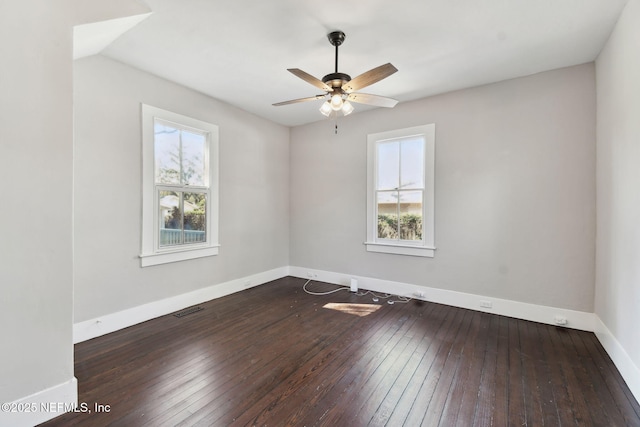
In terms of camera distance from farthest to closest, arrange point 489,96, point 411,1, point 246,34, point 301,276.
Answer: point 301,276 → point 489,96 → point 246,34 → point 411,1

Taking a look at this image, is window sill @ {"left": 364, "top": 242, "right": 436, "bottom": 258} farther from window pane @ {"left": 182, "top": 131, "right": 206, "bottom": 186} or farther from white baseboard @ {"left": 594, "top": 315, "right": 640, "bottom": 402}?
window pane @ {"left": 182, "top": 131, "right": 206, "bottom": 186}

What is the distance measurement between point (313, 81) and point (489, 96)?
2.39 metres

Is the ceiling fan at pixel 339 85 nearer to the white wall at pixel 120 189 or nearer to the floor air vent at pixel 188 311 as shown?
the white wall at pixel 120 189

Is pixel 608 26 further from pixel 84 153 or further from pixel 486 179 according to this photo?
pixel 84 153

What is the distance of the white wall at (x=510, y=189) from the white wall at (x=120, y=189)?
82.9 inches

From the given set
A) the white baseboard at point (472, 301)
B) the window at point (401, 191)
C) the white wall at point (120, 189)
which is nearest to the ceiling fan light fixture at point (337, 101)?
the window at point (401, 191)

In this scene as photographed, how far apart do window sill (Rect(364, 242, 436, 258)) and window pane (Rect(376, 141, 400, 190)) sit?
87cm

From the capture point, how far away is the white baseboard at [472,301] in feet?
9.61

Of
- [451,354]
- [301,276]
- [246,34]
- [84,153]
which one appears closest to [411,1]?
[246,34]

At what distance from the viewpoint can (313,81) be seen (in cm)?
234

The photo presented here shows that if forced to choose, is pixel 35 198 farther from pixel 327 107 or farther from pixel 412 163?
pixel 412 163

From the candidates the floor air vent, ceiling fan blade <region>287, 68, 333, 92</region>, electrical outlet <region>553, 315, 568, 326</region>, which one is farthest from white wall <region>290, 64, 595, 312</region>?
the floor air vent

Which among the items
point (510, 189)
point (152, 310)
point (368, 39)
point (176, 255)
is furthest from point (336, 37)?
point (152, 310)

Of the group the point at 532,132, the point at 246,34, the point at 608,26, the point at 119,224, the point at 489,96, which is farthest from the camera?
the point at 489,96
